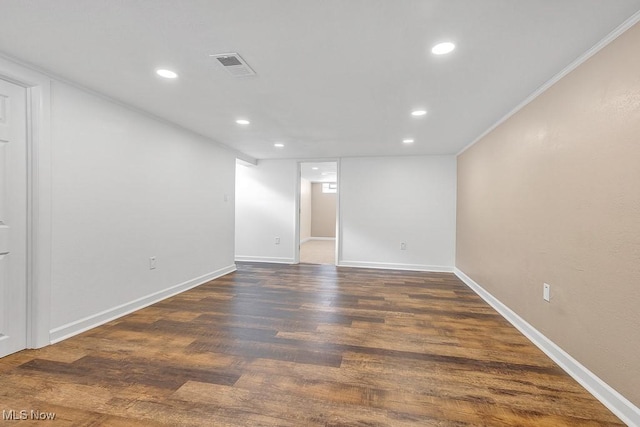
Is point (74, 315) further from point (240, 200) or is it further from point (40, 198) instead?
point (240, 200)

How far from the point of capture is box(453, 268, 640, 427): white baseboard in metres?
1.55

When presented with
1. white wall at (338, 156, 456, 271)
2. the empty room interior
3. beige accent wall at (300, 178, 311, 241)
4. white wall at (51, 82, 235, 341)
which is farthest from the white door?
beige accent wall at (300, 178, 311, 241)

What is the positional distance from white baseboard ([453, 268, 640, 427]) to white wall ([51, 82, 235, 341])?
386 cm

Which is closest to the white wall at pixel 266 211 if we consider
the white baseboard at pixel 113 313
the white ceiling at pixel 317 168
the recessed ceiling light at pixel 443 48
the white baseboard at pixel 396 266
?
the white ceiling at pixel 317 168

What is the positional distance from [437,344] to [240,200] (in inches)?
193

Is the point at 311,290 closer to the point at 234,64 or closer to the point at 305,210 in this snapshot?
the point at 234,64

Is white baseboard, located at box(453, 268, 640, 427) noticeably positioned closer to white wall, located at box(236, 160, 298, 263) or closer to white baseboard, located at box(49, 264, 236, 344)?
white baseboard, located at box(49, 264, 236, 344)

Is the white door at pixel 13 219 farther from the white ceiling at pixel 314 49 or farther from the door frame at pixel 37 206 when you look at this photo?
the white ceiling at pixel 314 49

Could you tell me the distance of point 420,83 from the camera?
237 cm

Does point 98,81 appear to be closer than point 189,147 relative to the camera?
Yes

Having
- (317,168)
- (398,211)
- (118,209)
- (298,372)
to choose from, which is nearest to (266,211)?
(317,168)

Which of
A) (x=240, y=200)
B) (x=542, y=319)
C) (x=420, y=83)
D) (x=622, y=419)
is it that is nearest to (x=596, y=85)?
(x=420, y=83)

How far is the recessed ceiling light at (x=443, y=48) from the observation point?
181cm

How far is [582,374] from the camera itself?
1.89m
